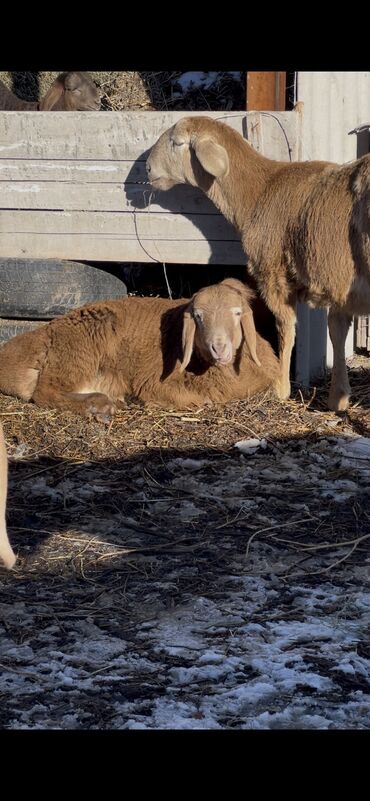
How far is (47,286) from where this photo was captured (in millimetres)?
7902

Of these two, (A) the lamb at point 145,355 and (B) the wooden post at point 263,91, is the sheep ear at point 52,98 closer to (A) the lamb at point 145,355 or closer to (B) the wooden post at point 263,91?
(B) the wooden post at point 263,91

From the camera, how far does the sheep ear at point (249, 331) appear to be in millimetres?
6973

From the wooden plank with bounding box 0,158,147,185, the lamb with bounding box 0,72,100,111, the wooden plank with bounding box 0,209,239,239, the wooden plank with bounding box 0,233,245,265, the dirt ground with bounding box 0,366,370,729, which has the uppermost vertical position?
the lamb with bounding box 0,72,100,111

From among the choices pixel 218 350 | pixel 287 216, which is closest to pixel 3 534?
pixel 218 350

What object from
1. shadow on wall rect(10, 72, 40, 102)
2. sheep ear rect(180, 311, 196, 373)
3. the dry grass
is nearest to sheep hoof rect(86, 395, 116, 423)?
sheep ear rect(180, 311, 196, 373)

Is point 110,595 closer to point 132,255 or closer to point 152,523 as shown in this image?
point 152,523

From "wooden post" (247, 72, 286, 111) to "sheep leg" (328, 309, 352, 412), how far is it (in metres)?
1.82

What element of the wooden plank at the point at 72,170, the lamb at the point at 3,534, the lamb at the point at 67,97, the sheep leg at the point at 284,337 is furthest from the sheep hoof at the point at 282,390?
the lamb at the point at 67,97

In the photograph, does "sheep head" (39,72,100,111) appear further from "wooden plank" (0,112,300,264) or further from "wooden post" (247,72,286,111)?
"wooden post" (247,72,286,111)

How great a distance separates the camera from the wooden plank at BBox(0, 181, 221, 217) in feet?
25.5

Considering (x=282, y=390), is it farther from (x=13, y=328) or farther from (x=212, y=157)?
(x=13, y=328)

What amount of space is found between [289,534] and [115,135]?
13.2 feet

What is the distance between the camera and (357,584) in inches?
171

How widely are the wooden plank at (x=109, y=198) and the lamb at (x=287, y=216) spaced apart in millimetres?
261
